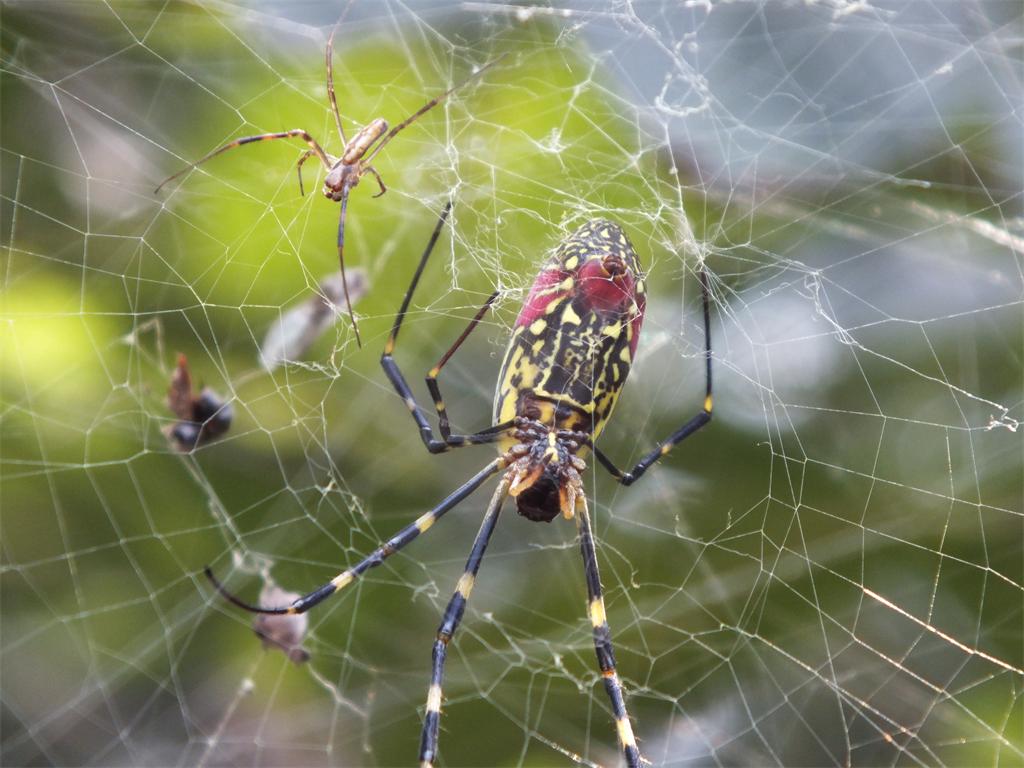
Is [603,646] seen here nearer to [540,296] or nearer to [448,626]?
[448,626]

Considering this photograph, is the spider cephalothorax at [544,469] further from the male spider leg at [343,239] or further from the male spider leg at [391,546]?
the male spider leg at [343,239]

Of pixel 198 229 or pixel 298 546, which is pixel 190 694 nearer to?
pixel 298 546

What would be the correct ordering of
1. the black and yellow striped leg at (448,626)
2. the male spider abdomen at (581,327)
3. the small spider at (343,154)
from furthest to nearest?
the small spider at (343,154) → the black and yellow striped leg at (448,626) → the male spider abdomen at (581,327)

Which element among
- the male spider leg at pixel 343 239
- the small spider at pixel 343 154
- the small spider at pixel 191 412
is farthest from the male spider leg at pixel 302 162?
the small spider at pixel 191 412

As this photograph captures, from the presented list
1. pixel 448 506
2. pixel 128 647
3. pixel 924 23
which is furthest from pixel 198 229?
pixel 924 23

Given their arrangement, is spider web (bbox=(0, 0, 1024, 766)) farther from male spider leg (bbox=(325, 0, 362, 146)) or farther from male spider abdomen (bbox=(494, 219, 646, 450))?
male spider abdomen (bbox=(494, 219, 646, 450))

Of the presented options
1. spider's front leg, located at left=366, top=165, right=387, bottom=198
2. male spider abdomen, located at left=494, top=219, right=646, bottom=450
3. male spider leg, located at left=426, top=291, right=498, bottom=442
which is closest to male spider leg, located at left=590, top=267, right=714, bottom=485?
male spider abdomen, located at left=494, top=219, right=646, bottom=450

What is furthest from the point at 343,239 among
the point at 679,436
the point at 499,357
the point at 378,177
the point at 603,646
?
the point at 603,646

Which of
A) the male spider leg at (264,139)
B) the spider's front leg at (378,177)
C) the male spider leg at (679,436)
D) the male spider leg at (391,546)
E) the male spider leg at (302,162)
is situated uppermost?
the male spider leg at (264,139)
